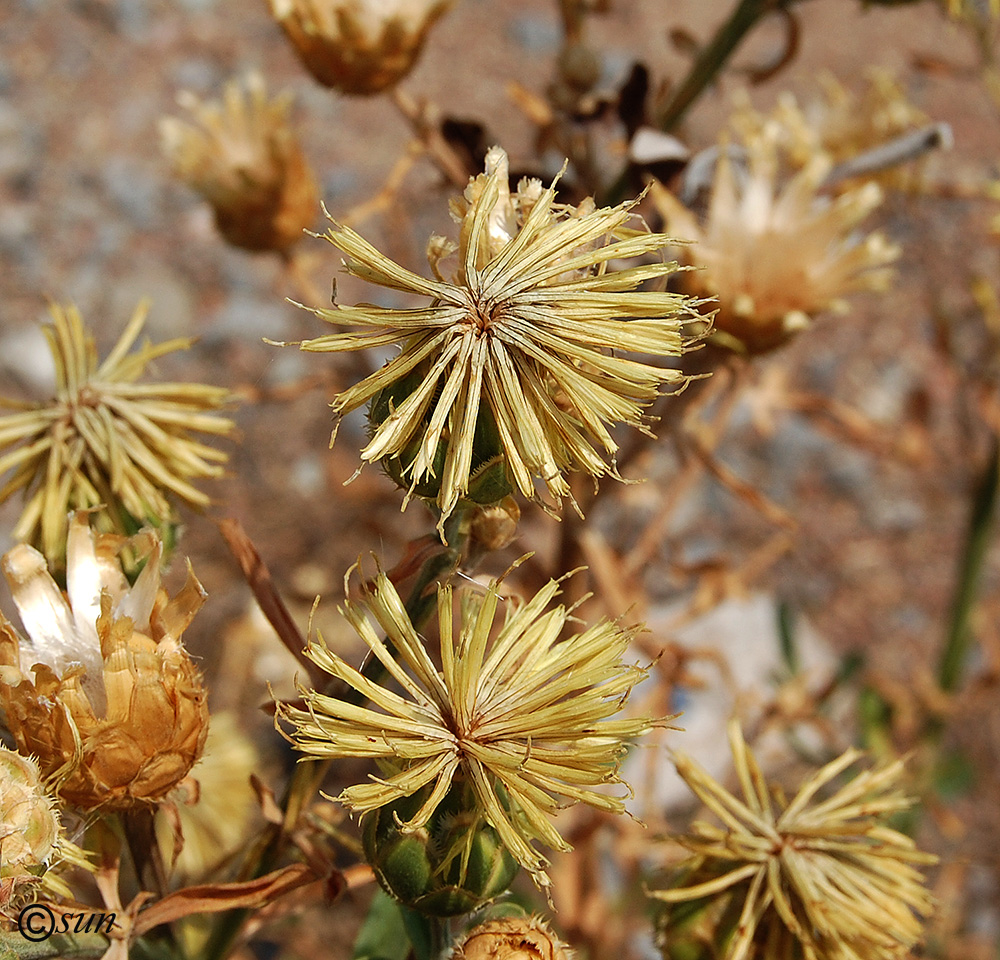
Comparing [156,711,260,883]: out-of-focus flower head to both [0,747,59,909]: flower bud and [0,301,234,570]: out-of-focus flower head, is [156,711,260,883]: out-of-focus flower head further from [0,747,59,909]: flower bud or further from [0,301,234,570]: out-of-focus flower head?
[0,747,59,909]: flower bud

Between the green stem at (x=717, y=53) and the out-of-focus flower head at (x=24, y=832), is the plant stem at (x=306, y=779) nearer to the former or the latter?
the out-of-focus flower head at (x=24, y=832)

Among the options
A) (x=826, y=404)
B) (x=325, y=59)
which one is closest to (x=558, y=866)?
(x=826, y=404)

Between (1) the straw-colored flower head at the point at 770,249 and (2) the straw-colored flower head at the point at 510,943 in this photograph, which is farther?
(1) the straw-colored flower head at the point at 770,249

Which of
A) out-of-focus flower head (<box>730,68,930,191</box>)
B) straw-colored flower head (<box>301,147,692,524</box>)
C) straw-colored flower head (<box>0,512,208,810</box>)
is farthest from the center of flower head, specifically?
out-of-focus flower head (<box>730,68,930,191</box>)

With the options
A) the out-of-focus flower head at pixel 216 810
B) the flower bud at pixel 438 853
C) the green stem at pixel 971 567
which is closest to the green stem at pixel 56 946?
the flower bud at pixel 438 853

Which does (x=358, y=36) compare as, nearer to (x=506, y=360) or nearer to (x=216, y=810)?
(x=506, y=360)

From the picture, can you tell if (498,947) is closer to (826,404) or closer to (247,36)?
(826,404)

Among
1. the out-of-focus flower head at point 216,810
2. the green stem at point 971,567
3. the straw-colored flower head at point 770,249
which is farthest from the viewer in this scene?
the green stem at point 971,567

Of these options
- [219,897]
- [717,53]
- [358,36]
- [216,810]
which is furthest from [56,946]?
[717,53]
